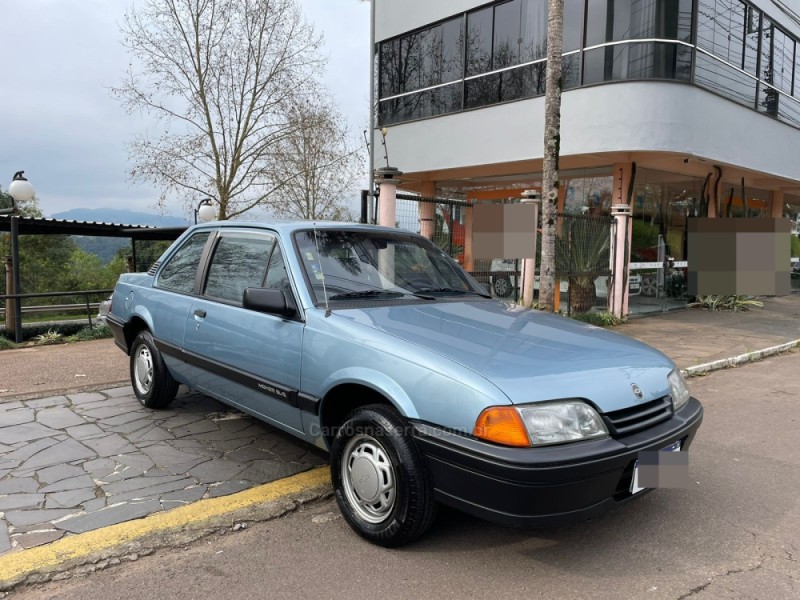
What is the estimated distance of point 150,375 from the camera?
4840 millimetres

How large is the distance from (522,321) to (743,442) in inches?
102

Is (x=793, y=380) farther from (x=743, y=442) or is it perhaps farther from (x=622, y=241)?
(x=622, y=241)

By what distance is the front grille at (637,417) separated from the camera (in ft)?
8.53

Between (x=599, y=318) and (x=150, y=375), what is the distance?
28.0 feet

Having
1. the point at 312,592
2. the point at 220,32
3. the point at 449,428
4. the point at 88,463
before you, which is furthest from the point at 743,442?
the point at 220,32

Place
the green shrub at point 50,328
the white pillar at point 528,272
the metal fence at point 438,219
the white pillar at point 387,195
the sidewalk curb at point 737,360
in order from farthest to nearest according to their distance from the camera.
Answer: the green shrub at point 50,328
the white pillar at point 528,272
the metal fence at point 438,219
the white pillar at point 387,195
the sidewalk curb at point 737,360

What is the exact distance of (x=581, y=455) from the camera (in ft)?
7.82

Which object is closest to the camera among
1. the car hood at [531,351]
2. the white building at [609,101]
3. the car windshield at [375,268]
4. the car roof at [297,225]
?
the car hood at [531,351]

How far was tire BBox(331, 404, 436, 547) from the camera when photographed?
2.64 meters

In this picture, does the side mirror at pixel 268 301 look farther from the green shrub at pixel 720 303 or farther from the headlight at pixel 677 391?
the green shrub at pixel 720 303

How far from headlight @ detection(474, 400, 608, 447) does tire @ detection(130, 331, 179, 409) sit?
128 inches

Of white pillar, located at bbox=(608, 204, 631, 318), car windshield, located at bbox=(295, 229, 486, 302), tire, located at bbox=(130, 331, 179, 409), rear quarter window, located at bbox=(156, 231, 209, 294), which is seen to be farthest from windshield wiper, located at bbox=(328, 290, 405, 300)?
white pillar, located at bbox=(608, 204, 631, 318)

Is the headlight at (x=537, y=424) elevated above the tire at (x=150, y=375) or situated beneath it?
elevated above

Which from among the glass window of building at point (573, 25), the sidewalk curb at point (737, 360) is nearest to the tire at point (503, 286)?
the sidewalk curb at point (737, 360)
